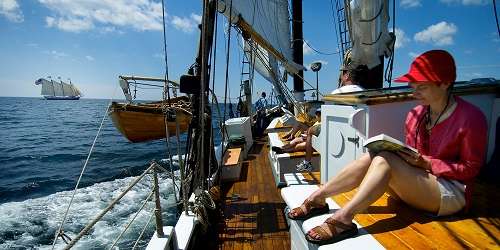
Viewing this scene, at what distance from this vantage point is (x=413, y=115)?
2180mm

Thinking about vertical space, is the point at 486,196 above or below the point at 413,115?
below

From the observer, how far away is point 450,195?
1816 mm

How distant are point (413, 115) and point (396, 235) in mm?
872

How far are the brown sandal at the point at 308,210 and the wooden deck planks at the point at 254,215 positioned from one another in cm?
155

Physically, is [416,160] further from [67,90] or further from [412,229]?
[67,90]

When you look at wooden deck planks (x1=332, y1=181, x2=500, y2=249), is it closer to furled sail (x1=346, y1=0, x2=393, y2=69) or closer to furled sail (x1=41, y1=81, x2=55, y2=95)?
furled sail (x1=346, y1=0, x2=393, y2=69)

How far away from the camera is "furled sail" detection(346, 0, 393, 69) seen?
168 inches

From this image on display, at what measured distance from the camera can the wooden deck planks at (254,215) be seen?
12.0 feet

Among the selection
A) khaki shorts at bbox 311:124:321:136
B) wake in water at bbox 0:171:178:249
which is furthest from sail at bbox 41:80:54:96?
khaki shorts at bbox 311:124:321:136

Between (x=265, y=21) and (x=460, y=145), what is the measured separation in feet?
23.2

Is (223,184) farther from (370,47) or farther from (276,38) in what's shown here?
(276,38)

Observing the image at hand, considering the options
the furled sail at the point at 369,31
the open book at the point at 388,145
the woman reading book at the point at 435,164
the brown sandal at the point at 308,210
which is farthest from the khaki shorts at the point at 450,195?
the furled sail at the point at 369,31

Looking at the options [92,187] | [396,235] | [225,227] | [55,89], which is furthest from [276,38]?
[55,89]

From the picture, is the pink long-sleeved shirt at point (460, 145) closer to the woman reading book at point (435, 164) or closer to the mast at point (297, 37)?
the woman reading book at point (435, 164)
